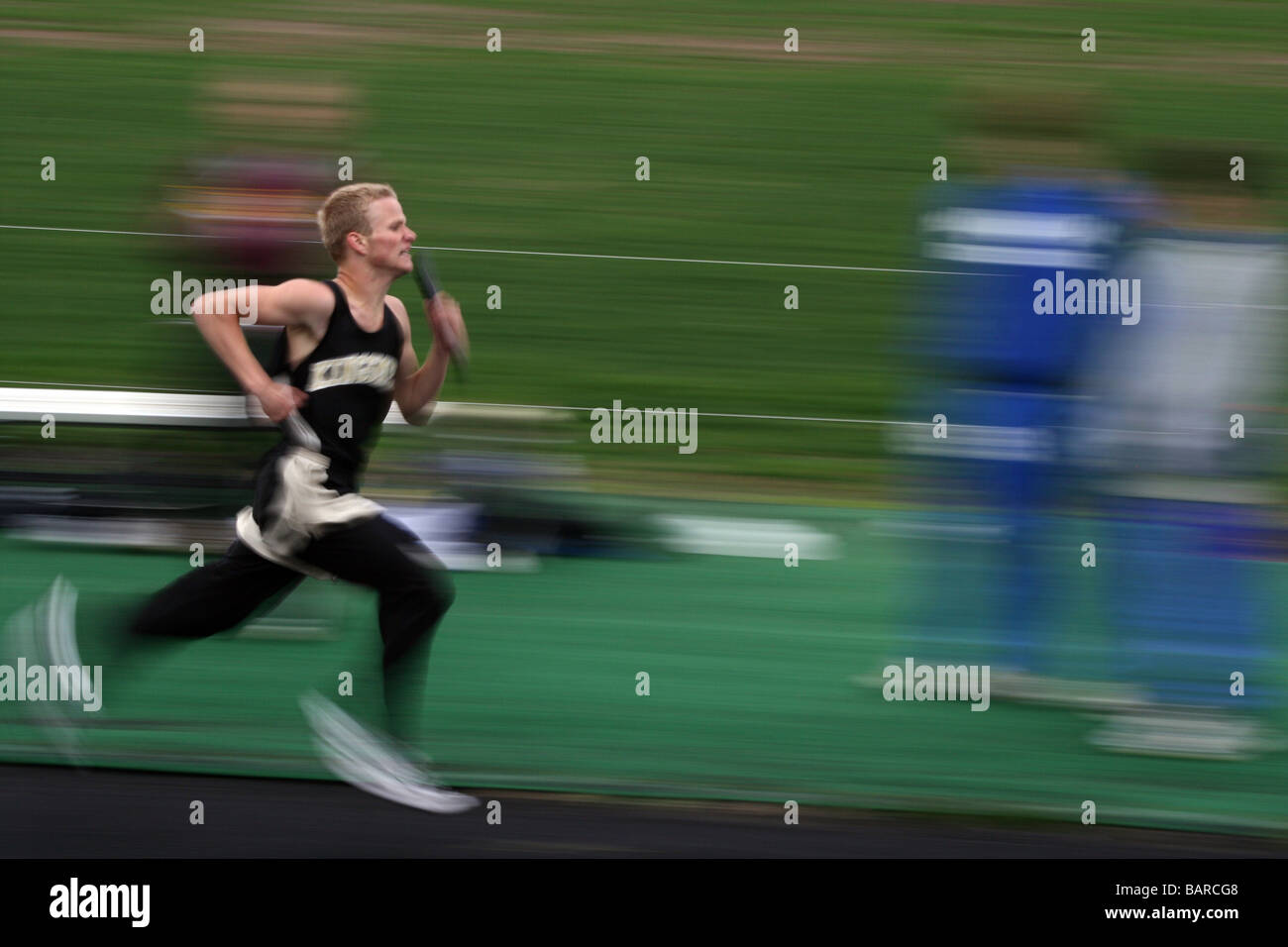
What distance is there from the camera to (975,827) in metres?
5.06

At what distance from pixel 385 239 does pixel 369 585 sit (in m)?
0.90

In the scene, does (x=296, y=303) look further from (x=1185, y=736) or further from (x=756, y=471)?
(x=756, y=471)

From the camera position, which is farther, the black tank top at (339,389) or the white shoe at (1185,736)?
the white shoe at (1185,736)

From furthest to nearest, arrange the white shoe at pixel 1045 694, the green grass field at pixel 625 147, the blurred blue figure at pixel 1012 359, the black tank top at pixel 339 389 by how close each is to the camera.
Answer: the green grass field at pixel 625 147, the white shoe at pixel 1045 694, the blurred blue figure at pixel 1012 359, the black tank top at pixel 339 389

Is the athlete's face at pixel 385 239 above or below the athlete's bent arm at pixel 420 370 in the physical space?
above

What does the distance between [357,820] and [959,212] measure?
2.58m

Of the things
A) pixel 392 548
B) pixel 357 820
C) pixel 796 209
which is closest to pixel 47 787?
pixel 357 820

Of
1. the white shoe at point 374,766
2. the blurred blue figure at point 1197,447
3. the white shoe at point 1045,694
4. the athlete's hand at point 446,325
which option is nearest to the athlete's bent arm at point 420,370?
the athlete's hand at point 446,325

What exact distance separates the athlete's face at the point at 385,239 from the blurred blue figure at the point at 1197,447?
223 centimetres

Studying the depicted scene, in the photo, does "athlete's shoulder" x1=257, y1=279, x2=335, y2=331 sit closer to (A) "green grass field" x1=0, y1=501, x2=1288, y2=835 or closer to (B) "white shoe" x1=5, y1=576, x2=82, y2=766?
(A) "green grass field" x1=0, y1=501, x2=1288, y2=835

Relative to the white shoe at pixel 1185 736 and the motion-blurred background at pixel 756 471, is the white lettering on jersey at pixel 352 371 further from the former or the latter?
the white shoe at pixel 1185 736

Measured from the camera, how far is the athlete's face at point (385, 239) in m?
4.85

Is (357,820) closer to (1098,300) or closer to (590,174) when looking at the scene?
(1098,300)

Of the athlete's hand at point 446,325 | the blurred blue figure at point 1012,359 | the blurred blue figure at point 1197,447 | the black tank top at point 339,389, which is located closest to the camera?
the black tank top at point 339,389
